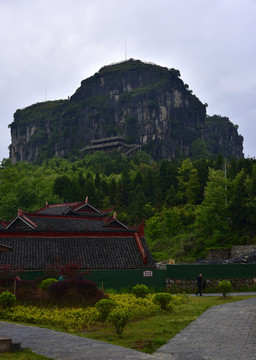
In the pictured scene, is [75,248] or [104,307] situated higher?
[75,248]

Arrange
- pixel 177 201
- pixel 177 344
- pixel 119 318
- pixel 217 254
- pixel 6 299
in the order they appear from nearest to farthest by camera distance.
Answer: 1. pixel 177 344
2. pixel 119 318
3. pixel 6 299
4. pixel 217 254
5. pixel 177 201

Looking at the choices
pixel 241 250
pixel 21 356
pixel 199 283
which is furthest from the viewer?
pixel 241 250

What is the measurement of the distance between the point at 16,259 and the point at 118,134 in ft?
557

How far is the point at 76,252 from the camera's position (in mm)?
32031

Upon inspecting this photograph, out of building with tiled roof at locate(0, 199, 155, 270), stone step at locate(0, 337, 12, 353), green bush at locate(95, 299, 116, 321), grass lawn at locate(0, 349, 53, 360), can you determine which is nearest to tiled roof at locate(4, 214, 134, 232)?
building with tiled roof at locate(0, 199, 155, 270)

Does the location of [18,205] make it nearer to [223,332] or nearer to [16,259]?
[16,259]

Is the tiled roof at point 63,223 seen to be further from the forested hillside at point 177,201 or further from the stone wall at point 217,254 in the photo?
the forested hillside at point 177,201

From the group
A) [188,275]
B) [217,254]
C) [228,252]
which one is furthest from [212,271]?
[217,254]

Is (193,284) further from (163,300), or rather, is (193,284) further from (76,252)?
(163,300)

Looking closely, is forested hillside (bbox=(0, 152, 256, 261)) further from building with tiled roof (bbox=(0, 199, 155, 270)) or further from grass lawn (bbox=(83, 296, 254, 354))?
grass lawn (bbox=(83, 296, 254, 354))

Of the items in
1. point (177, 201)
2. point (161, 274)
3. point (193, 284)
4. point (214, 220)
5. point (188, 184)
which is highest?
point (188, 184)

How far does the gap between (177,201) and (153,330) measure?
66795mm

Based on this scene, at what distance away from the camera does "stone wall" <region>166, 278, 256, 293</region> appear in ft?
106

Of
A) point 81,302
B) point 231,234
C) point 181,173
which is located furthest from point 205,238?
point 81,302
